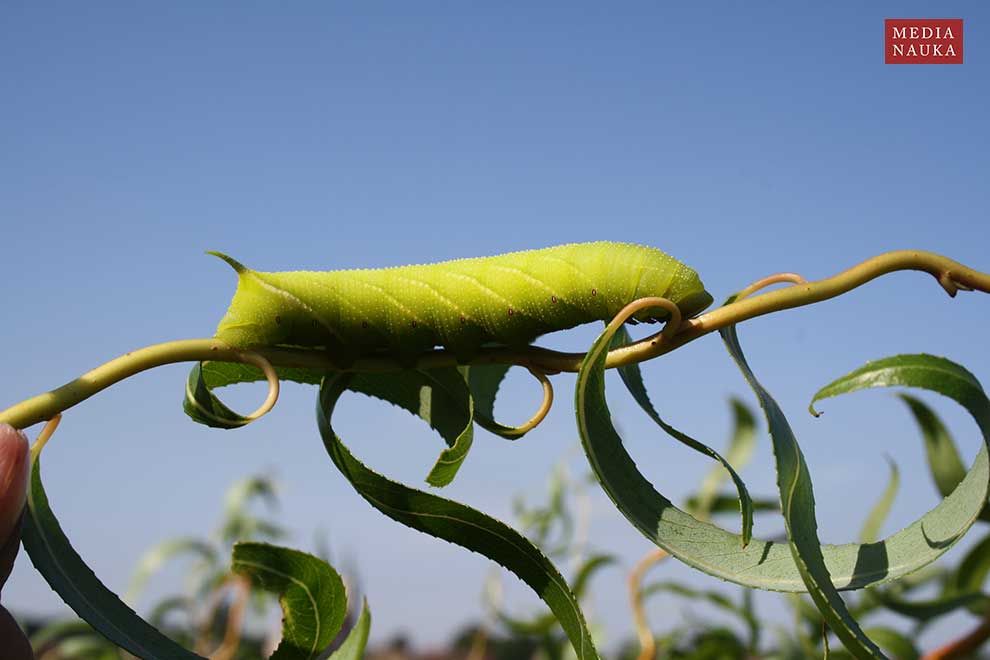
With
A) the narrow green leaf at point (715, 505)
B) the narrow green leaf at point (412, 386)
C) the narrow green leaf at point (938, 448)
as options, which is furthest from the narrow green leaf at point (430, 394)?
the narrow green leaf at point (715, 505)

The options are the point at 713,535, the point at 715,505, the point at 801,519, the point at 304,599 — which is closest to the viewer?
the point at 801,519

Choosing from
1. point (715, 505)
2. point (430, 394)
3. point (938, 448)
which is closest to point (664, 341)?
point (430, 394)

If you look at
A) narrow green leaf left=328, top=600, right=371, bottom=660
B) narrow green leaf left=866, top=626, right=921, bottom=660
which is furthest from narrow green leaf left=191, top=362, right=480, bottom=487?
narrow green leaf left=866, top=626, right=921, bottom=660

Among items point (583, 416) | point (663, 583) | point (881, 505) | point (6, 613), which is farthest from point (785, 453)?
point (663, 583)

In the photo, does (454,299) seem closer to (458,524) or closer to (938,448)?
(458,524)

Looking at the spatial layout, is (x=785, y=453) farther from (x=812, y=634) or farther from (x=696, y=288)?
(x=812, y=634)

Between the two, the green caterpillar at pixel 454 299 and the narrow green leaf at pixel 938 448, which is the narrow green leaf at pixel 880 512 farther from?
the green caterpillar at pixel 454 299

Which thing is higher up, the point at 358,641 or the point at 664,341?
the point at 664,341
